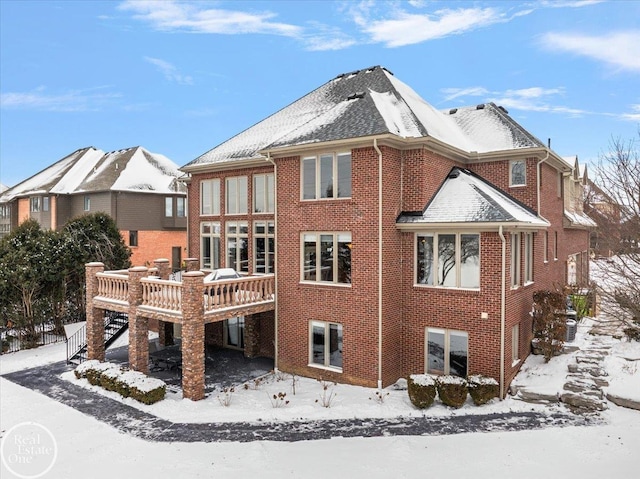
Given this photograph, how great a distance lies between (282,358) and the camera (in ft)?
51.1

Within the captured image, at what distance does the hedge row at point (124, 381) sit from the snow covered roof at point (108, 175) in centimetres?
2348

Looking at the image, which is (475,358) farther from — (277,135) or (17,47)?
(17,47)

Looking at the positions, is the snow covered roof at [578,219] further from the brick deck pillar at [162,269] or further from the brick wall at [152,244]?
the brick wall at [152,244]

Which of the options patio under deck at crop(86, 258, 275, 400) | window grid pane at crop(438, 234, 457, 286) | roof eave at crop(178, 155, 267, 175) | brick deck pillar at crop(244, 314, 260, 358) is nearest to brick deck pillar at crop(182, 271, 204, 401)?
patio under deck at crop(86, 258, 275, 400)

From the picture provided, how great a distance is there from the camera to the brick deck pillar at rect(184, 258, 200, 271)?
62.6ft

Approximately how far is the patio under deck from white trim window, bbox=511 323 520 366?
332 inches

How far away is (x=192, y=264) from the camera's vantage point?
1923 centimetres

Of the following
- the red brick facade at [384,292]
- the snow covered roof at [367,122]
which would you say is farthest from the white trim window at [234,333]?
the snow covered roof at [367,122]

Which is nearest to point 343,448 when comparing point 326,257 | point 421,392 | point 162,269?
point 421,392

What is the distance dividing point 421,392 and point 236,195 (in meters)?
11.2

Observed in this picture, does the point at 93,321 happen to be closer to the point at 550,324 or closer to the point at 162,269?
the point at 162,269

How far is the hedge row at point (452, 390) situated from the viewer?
1205cm

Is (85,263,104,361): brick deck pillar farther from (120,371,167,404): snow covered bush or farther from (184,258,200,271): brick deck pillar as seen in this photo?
(120,371,167,404): snow covered bush

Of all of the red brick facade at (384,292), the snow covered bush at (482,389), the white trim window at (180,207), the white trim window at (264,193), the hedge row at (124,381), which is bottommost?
the hedge row at (124,381)
